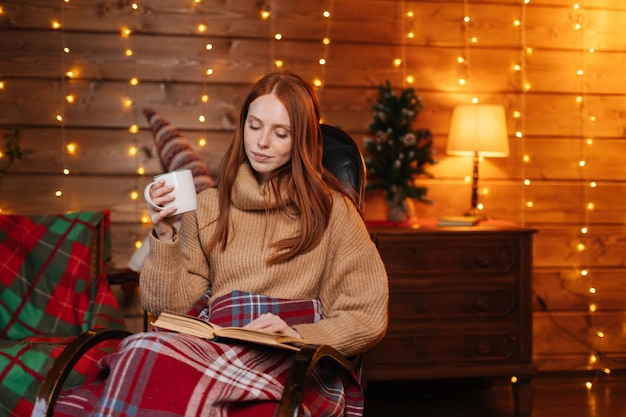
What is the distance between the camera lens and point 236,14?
3.30m

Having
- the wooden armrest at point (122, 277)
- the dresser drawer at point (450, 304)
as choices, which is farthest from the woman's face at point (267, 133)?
the dresser drawer at point (450, 304)

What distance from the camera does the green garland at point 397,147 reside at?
128 inches

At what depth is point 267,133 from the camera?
6.67ft

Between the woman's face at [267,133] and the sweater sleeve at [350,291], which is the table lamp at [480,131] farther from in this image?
the woman's face at [267,133]

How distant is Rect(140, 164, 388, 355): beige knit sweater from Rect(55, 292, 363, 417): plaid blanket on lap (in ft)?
0.49

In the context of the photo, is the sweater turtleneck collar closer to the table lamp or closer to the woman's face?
the woman's face

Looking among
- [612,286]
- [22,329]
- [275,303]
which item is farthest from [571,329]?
[22,329]

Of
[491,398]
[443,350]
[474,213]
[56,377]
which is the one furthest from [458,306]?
[56,377]

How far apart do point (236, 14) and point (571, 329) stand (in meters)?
2.05

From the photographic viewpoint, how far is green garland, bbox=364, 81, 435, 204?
3246mm

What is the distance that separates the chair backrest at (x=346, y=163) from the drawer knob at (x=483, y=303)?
96 centimetres

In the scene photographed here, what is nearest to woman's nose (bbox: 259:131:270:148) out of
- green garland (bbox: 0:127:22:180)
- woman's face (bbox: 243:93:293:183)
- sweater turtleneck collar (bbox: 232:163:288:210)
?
woman's face (bbox: 243:93:293:183)

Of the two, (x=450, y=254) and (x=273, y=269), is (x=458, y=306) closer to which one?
(x=450, y=254)

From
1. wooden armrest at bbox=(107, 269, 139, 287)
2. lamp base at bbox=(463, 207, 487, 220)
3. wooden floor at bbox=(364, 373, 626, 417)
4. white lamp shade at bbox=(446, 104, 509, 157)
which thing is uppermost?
white lamp shade at bbox=(446, 104, 509, 157)
